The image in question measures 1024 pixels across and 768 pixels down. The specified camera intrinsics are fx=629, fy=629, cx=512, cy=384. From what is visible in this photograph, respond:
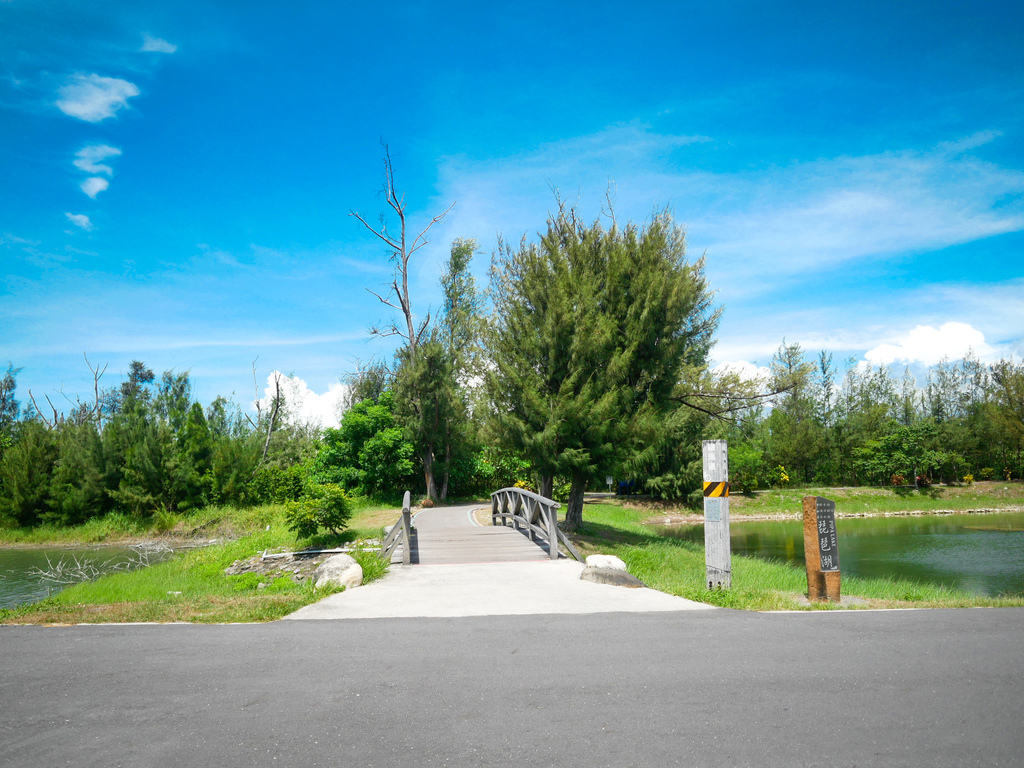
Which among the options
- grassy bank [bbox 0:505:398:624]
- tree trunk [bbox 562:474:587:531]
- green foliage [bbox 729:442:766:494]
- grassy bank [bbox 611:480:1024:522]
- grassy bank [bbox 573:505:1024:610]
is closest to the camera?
grassy bank [bbox 0:505:398:624]

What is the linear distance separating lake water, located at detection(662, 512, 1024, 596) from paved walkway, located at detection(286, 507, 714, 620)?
971 centimetres

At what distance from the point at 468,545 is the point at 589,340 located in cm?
640

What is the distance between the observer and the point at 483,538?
14.7 meters

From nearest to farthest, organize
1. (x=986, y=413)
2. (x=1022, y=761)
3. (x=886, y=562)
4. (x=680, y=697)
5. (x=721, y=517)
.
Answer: (x=1022, y=761), (x=680, y=697), (x=721, y=517), (x=886, y=562), (x=986, y=413)

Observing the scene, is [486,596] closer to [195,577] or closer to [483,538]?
[483,538]

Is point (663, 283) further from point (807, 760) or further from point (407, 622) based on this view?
point (807, 760)

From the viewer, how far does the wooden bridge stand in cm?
1211

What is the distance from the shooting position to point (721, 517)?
9.30m

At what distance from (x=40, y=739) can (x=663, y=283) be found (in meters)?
16.3

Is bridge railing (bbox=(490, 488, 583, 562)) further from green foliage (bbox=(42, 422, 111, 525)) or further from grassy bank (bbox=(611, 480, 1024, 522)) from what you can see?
green foliage (bbox=(42, 422, 111, 525))

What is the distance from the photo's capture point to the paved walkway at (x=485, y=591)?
7676 millimetres

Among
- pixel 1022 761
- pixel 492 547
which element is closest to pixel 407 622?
pixel 1022 761

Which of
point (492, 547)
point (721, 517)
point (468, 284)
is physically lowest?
point (492, 547)

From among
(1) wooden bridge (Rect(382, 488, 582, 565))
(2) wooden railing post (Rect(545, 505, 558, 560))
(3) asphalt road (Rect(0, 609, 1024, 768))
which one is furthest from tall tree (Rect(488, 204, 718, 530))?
(3) asphalt road (Rect(0, 609, 1024, 768))
